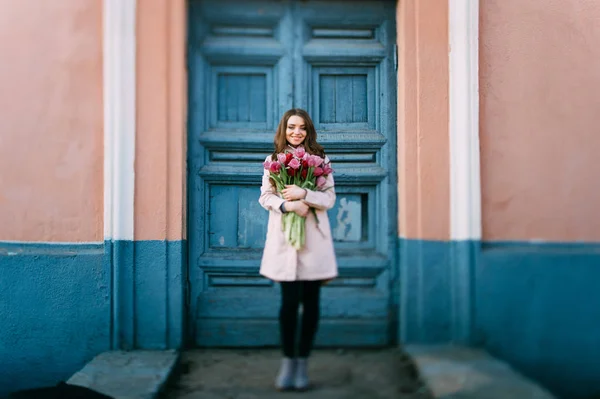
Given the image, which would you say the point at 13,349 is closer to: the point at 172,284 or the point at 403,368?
the point at 172,284

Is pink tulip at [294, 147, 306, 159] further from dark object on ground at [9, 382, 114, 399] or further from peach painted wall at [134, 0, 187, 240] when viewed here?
dark object on ground at [9, 382, 114, 399]

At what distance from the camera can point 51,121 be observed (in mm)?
4289

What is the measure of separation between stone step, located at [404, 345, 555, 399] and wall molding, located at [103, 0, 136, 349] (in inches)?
79.3

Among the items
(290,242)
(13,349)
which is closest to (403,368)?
(290,242)

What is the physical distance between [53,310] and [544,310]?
344cm

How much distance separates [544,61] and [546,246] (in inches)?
52.1

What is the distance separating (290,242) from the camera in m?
3.37

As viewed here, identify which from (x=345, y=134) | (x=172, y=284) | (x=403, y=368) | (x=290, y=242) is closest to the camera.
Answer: (x=290, y=242)

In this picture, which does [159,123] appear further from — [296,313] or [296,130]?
[296,313]

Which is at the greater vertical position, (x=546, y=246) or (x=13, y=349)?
(x=546, y=246)

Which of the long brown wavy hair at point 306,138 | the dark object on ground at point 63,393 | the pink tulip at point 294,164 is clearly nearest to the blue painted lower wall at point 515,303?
the long brown wavy hair at point 306,138

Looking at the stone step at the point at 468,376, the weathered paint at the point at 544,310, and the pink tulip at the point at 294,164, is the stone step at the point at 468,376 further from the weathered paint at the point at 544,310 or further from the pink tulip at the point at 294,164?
the pink tulip at the point at 294,164

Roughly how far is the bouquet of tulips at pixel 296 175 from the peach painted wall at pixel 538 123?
1.43m

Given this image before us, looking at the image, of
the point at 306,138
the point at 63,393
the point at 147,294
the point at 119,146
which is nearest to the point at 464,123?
the point at 306,138
